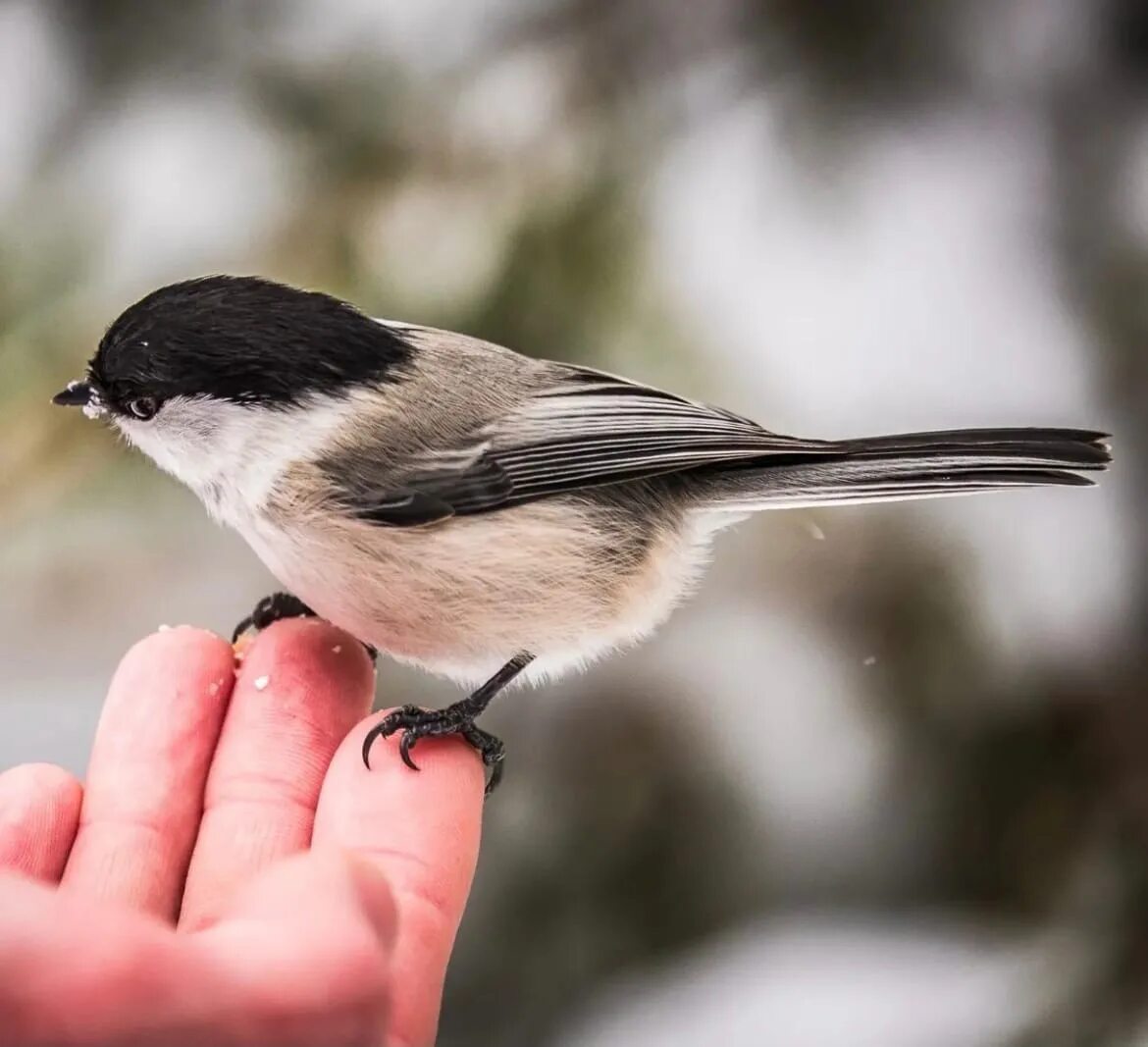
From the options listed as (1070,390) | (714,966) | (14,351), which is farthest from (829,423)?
(14,351)

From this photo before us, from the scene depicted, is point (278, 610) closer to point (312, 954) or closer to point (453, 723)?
point (453, 723)

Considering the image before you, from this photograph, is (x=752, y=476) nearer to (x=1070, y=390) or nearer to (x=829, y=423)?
(x=829, y=423)

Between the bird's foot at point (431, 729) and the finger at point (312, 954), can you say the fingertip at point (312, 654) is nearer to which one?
the bird's foot at point (431, 729)

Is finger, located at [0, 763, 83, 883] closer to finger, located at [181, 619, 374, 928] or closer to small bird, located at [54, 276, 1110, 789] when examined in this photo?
finger, located at [181, 619, 374, 928]

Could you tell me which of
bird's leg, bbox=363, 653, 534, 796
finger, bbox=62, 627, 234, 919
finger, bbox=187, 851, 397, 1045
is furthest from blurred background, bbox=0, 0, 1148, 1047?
finger, bbox=187, 851, 397, 1045

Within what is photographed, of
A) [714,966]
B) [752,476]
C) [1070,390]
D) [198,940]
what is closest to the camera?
[198,940]

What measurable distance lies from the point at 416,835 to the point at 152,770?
1.19 feet

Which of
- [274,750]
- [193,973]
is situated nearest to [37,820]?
[274,750]

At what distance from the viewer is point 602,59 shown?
70.9 inches

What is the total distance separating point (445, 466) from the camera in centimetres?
108

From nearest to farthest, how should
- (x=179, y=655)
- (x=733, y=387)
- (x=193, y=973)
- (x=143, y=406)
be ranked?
(x=193, y=973), (x=143, y=406), (x=179, y=655), (x=733, y=387)

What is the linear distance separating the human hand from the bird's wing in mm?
249

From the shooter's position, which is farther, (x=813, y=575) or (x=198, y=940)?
(x=813, y=575)

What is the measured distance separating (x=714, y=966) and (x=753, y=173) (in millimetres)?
1337
